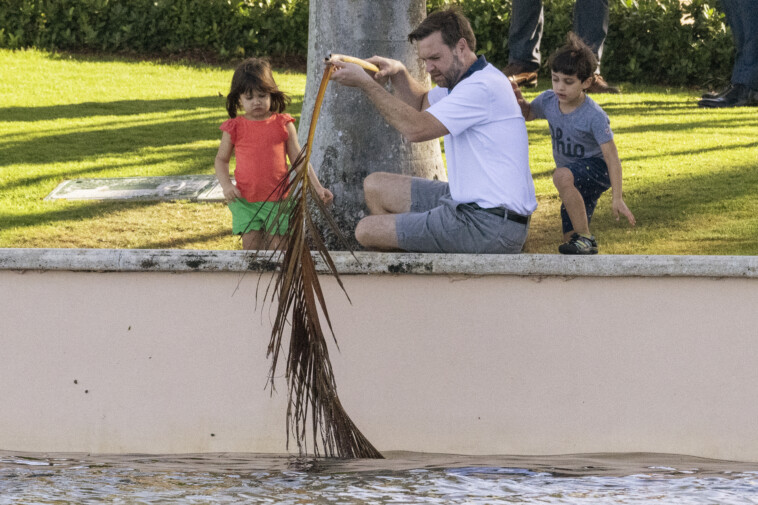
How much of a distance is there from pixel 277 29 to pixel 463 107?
987 cm

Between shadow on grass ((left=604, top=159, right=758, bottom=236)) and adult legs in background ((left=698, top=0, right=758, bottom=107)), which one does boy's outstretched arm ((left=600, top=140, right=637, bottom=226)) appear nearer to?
shadow on grass ((left=604, top=159, right=758, bottom=236))

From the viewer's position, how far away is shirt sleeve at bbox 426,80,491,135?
15.8 feet

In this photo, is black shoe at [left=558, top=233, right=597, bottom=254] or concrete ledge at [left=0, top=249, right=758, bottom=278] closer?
concrete ledge at [left=0, top=249, right=758, bottom=278]

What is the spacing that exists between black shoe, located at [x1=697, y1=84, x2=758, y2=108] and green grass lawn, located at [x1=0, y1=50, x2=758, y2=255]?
0.11 meters

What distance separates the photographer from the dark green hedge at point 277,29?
13.1 metres

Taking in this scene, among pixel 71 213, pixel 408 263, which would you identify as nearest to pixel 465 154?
pixel 408 263

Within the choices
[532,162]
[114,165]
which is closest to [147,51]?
[114,165]

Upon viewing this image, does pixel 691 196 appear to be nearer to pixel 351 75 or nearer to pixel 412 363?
pixel 412 363

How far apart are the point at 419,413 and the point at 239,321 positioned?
0.92m

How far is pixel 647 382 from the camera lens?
4809 mm

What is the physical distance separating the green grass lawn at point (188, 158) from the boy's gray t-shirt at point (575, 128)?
4.02ft

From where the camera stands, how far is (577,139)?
5.54 m

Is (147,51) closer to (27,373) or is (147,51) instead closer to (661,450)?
(27,373)

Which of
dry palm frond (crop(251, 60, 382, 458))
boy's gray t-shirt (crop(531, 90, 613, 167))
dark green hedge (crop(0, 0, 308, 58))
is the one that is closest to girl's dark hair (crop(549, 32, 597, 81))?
boy's gray t-shirt (crop(531, 90, 613, 167))
